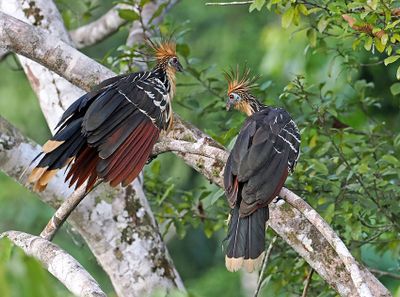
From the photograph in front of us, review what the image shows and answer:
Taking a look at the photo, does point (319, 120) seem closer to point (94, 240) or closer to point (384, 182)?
point (384, 182)

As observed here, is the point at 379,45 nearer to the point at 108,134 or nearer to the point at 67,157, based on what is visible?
the point at 108,134

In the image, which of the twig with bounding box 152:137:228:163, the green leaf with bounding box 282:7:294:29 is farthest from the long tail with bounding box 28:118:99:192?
the green leaf with bounding box 282:7:294:29

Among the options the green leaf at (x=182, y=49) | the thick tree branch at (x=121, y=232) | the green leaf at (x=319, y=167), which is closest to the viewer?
the green leaf at (x=319, y=167)

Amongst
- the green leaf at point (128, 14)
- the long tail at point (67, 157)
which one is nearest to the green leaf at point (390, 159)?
the long tail at point (67, 157)

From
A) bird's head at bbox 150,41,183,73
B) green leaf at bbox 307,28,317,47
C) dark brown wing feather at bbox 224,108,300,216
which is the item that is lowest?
dark brown wing feather at bbox 224,108,300,216

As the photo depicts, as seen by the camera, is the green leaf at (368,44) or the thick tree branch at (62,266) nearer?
the thick tree branch at (62,266)

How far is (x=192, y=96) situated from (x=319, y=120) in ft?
3.15

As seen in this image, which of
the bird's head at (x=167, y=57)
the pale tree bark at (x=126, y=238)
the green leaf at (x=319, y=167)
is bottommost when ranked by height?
the pale tree bark at (x=126, y=238)

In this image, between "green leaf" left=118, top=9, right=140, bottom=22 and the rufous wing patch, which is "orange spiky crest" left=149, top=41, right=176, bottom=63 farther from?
the rufous wing patch

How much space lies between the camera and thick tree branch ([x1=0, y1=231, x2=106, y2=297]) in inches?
106

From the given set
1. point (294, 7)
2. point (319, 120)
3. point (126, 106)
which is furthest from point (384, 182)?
point (126, 106)

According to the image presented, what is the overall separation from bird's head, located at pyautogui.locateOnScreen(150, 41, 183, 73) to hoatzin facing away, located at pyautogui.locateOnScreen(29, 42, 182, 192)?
30 cm

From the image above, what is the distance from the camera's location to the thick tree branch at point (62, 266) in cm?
269

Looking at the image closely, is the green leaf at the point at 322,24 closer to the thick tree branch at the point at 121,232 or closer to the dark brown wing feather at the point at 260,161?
the dark brown wing feather at the point at 260,161
